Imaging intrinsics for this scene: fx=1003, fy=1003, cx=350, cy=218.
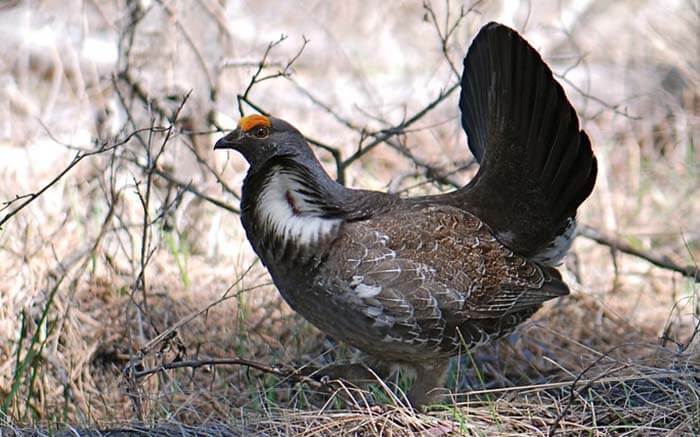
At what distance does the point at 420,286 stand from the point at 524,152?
3.33 feet

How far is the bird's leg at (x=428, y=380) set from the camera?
16.4ft

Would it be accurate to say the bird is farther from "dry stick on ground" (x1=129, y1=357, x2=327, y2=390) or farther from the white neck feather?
"dry stick on ground" (x1=129, y1=357, x2=327, y2=390)

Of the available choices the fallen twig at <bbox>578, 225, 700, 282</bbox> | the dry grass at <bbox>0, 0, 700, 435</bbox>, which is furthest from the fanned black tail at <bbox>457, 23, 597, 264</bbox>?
the fallen twig at <bbox>578, 225, 700, 282</bbox>

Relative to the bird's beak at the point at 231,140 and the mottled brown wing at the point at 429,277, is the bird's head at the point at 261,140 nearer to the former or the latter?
the bird's beak at the point at 231,140

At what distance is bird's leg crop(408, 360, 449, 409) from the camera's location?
500cm

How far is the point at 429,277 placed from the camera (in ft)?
15.7

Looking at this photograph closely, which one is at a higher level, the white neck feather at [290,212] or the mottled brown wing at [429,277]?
the white neck feather at [290,212]

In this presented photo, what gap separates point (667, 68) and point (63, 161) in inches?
249

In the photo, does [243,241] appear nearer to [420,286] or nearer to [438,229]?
[438,229]

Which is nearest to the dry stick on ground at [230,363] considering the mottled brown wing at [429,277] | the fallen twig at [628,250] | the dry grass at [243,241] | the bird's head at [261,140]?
the dry grass at [243,241]

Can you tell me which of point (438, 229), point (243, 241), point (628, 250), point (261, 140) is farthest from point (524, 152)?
point (243, 241)

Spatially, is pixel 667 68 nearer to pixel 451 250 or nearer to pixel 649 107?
pixel 649 107

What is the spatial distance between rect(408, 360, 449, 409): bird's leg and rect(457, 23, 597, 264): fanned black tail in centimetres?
77

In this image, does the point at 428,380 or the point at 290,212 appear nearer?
the point at 290,212
